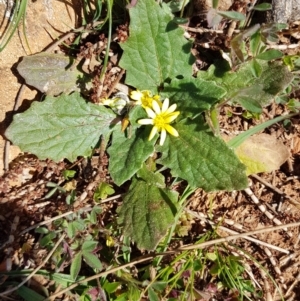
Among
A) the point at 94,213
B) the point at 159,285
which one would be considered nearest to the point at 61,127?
the point at 94,213

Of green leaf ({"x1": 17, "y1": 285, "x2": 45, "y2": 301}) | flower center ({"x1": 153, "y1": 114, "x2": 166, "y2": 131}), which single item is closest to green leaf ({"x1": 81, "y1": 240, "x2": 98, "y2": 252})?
green leaf ({"x1": 17, "y1": 285, "x2": 45, "y2": 301})

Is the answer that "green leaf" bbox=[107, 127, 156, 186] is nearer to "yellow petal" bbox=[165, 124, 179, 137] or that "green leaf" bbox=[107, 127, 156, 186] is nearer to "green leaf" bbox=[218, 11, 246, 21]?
"yellow petal" bbox=[165, 124, 179, 137]

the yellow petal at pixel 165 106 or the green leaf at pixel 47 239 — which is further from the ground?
the yellow petal at pixel 165 106

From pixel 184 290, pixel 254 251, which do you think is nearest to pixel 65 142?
pixel 184 290

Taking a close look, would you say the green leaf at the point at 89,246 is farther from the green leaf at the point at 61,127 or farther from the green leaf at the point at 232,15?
the green leaf at the point at 232,15

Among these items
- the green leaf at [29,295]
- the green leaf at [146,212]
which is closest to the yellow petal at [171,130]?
the green leaf at [146,212]

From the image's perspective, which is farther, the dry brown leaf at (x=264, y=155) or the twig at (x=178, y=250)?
the dry brown leaf at (x=264, y=155)

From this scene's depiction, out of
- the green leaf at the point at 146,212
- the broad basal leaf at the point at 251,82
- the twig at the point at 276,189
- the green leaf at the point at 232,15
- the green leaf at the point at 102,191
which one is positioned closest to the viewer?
the green leaf at the point at 232,15
